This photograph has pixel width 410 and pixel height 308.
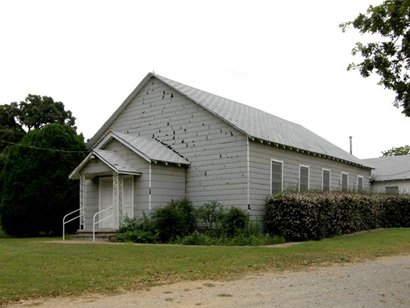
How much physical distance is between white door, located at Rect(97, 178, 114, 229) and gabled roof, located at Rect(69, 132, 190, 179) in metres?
1.25

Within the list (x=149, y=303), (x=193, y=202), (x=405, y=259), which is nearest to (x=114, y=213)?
(x=193, y=202)

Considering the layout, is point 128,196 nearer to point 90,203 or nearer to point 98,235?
point 98,235

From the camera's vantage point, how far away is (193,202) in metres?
22.4

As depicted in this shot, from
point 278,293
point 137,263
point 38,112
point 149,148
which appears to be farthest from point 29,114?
point 278,293

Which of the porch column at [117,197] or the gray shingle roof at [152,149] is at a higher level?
the gray shingle roof at [152,149]

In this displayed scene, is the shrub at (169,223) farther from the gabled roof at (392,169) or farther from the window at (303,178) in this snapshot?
the gabled roof at (392,169)

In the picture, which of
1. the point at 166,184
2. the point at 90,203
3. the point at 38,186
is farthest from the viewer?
the point at 38,186

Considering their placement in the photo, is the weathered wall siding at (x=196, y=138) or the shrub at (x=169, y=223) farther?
the weathered wall siding at (x=196, y=138)

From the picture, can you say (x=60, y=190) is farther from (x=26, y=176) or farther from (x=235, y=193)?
(x=235, y=193)

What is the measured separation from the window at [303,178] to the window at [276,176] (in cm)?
198

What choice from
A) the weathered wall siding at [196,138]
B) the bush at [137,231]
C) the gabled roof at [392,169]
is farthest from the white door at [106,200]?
the gabled roof at [392,169]

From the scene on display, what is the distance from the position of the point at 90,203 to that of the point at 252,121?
8.37 metres

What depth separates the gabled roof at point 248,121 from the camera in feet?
72.5

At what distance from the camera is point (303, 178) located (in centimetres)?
2516
